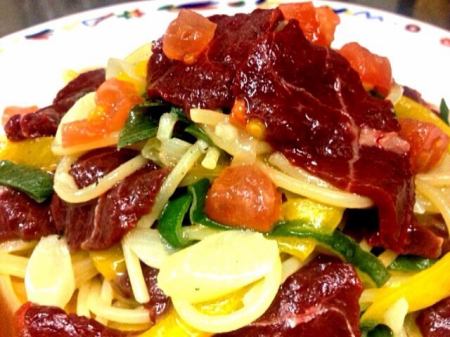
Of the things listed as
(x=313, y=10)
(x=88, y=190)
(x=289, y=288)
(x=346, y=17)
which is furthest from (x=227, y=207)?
(x=346, y=17)

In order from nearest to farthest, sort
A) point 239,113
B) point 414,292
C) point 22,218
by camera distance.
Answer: point 239,113, point 414,292, point 22,218

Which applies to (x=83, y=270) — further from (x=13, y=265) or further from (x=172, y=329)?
(x=172, y=329)

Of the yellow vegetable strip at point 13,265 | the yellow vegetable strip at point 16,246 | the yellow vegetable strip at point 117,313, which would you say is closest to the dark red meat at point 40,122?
the yellow vegetable strip at point 16,246

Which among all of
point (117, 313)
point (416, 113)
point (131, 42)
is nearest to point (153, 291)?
point (117, 313)

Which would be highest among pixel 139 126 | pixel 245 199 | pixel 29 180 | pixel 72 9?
pixel 139 126

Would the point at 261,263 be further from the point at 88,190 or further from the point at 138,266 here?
the point at 88,190

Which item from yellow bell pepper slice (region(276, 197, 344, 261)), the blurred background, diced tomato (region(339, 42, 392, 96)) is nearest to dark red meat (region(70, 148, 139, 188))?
yellow bell pepper slice (region(276, 197, 344, 261))
